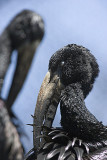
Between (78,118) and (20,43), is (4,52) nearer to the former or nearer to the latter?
(20,43)

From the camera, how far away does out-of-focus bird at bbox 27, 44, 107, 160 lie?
254 inches

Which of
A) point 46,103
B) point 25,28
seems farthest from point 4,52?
point 46,103

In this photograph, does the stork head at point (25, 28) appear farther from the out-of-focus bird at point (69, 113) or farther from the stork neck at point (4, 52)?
the out-of-focus bird at point (69, 113)

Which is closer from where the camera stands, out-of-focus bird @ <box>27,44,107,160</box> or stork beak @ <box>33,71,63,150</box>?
out-of-focus bird @ <box>27,44,107,160</box>

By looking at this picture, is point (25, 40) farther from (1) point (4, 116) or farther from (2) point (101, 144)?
(2) point (101, 144)

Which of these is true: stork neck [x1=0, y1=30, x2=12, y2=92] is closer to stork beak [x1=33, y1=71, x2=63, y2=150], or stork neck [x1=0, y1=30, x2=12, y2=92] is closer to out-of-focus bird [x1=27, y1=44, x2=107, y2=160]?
out-of-focus bird [x1=27, y1=44, x2=107, y2=160]

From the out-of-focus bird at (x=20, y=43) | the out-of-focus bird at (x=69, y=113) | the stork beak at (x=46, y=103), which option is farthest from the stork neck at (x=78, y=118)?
the out-of-focus bird at (x=20, y=43)

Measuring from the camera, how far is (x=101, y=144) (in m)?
6.59

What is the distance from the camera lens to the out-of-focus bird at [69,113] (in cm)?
645

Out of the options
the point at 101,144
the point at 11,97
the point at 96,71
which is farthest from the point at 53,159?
the point at 11,97

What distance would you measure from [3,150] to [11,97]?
1.51ft

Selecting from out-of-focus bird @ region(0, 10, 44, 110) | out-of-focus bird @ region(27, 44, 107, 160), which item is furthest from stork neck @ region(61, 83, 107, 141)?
out-of-focus bird @ region(0, 10, 44, 110)

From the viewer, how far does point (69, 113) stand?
22.9 feet

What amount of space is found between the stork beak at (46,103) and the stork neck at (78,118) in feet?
0.40
